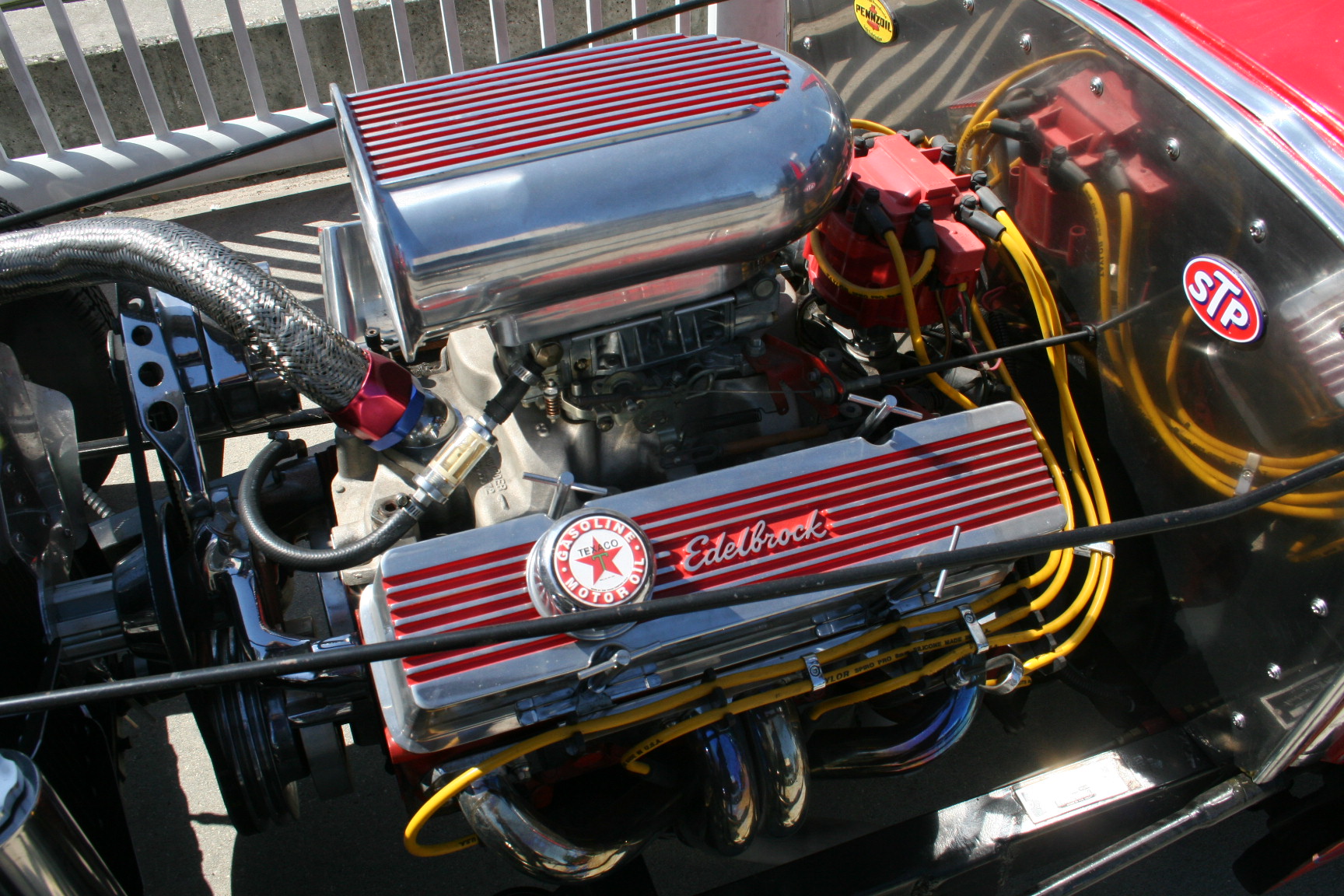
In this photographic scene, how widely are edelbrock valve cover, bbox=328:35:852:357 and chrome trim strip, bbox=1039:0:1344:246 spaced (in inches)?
21.7

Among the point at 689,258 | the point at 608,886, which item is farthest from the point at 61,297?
the point at 608,886

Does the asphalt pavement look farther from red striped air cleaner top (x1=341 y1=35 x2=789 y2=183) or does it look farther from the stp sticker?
red striped air cleaner top (x1=341 y1=35 x2=789 y2=183)

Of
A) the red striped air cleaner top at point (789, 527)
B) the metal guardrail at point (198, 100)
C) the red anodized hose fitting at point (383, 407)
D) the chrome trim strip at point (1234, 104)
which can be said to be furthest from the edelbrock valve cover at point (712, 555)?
the metal guardrail at point (198, 100)

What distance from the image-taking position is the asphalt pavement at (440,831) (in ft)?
6.61

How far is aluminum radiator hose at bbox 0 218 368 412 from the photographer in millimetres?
1501

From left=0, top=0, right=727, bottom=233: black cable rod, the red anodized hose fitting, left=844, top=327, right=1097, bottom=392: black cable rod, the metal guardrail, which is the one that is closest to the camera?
the red anodized hose fitting

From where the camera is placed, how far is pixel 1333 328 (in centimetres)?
141

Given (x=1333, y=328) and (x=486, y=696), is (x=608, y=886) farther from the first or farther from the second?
(x=1333, y=328)

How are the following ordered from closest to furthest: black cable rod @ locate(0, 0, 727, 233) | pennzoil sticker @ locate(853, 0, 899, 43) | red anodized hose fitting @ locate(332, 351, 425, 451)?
red anodized hose fitting @ locate(332, 351, 425, 451) → black cable rod @ locate(0, 0, 727, 233) → pennzoil sticker @ locate(853, 0, 899, 43)

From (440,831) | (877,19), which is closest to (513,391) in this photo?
(440,831)

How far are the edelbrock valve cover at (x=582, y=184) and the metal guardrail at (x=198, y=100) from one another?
2.73 m

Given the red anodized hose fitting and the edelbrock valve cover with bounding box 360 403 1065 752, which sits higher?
the red anodized hose fitting

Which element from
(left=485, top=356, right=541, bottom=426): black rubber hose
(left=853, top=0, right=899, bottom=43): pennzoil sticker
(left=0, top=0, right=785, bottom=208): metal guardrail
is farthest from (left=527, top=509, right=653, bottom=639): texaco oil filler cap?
(left=0, top=0, right=785, bottom=208): metal guardrail

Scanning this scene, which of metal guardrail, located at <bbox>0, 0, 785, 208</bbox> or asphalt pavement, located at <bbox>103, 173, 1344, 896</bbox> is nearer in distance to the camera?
asphalt pavement, located at <bbox>103, 173, 1344, 896</bbox>
